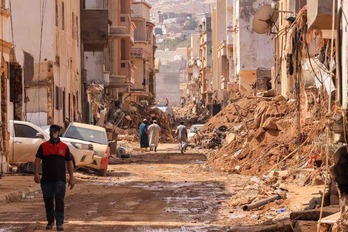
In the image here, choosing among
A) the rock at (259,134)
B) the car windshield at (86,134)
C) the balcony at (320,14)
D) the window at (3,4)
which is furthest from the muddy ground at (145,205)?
the window at (3,4)

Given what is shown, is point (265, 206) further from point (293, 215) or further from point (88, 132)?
point (88, 132)

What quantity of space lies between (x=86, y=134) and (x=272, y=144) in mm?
6113

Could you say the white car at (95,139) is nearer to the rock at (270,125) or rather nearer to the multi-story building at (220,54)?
the rock at (270,125)

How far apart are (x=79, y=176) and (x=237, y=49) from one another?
41302mm

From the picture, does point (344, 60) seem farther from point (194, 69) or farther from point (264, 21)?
point (194, 69)

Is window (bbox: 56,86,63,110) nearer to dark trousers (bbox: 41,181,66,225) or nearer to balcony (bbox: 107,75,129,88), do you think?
balcony (bbox: 107,75,129,88)

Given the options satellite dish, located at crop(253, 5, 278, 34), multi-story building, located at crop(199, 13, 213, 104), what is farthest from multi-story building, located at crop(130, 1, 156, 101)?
satellite dish, located at crop(253, 5, 278, 34)

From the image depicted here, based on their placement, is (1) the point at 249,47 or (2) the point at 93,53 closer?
(2) the point at 93,53

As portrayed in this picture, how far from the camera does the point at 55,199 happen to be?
1548 cm

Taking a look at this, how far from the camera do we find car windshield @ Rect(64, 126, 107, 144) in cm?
3225

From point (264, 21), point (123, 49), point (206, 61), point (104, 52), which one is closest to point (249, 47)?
point (104, 52)

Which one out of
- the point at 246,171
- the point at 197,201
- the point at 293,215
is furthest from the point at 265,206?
the point at 246,171

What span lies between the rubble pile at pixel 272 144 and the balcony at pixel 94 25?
14108 millimetres

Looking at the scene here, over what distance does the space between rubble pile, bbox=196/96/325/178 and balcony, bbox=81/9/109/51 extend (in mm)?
14108
